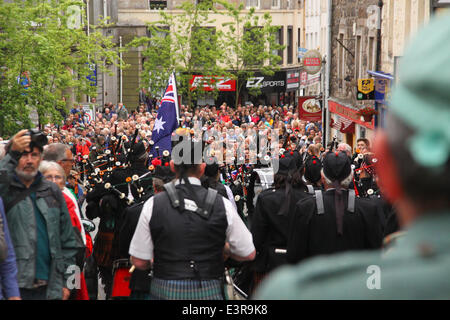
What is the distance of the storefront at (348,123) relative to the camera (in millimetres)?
30516

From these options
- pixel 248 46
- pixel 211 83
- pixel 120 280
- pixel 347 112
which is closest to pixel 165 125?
pixel 120 280

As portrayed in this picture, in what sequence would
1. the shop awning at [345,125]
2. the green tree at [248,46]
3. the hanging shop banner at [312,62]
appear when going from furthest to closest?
the green tree at [248,46], the hanging shop banner at [312,62], the shop awning at [345,125]

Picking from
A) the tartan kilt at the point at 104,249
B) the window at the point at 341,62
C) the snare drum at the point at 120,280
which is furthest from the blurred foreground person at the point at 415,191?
the window at the point at 341,62

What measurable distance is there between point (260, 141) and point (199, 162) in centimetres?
1156

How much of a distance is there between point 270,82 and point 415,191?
6220 centimetres

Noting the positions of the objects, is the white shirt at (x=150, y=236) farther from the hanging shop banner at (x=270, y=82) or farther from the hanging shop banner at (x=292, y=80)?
Result: the hanging shop banner at (x=292, y=80)

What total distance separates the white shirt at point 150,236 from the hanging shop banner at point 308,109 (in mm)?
29952

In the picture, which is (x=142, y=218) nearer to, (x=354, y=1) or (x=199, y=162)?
(x=199, y=162)

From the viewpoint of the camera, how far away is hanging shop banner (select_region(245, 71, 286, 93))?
6148 centimetres

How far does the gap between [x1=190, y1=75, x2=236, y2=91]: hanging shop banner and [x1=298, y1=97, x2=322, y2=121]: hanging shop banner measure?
17172mm

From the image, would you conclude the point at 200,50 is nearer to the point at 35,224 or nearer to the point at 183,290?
the point at 35,224

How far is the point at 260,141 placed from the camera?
17.1 metres

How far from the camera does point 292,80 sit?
64312mm
